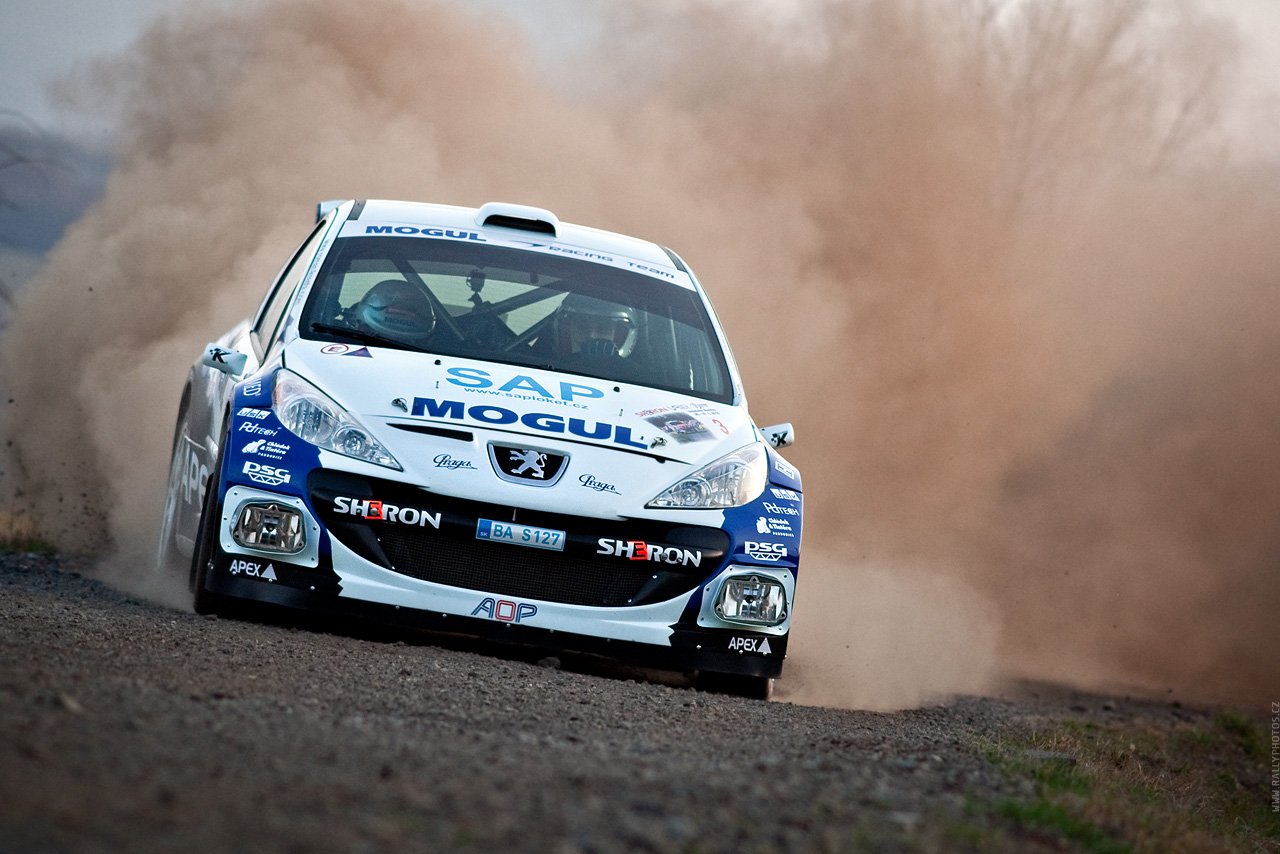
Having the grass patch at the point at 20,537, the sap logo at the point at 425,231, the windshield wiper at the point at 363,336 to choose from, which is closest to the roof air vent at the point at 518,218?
the sap logo at the point at 425,231

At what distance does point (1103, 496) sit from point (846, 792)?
11755 mm

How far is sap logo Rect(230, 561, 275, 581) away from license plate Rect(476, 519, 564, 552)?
642 mm

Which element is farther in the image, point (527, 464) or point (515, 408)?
point (515, 408)

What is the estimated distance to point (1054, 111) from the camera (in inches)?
665

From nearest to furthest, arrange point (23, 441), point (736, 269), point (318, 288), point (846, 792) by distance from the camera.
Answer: point (846, 792)
point (318, 288)
point (23, 441)
point (736, 269)

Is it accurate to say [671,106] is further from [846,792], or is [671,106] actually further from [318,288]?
[846,792]

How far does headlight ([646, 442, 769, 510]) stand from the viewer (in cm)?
485

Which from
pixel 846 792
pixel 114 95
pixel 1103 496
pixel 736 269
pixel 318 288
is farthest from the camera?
pixel 114 95

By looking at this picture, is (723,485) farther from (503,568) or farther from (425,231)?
(425,231)

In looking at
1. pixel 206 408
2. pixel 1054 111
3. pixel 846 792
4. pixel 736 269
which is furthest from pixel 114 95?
pixel 846 792

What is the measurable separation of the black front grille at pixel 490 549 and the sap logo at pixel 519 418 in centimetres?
28

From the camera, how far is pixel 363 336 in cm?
530

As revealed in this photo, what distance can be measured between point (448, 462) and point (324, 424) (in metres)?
0.41

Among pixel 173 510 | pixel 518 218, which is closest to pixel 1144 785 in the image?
pixel 518 218
